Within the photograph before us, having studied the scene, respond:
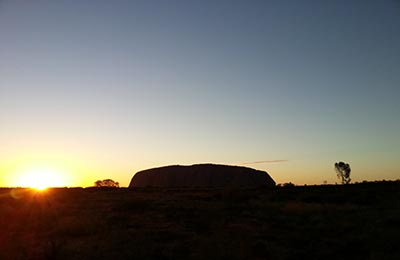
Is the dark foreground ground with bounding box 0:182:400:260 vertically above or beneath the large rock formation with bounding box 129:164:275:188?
beneath

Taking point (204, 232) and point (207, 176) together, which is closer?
point (204, 232)

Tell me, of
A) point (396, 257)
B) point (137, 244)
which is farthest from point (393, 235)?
point (137, 244)

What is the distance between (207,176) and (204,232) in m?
90.8

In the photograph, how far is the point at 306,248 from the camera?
15477mm

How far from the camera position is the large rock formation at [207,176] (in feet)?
355

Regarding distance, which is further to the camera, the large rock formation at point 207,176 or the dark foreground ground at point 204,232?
the large rock formation at point 207,176

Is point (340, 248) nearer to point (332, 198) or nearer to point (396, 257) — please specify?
point (396, 257)

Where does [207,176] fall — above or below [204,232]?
above

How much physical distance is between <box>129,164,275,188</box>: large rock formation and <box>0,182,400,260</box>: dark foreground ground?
7858 centimetres

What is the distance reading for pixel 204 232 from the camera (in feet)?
61.5

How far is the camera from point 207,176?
10931cm

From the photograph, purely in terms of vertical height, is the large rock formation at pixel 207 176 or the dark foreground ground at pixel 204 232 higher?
the large rock formation at pixel 207 176

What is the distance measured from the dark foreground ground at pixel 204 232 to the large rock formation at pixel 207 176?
258 feet

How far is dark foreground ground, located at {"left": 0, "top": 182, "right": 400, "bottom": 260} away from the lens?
47.4ft
